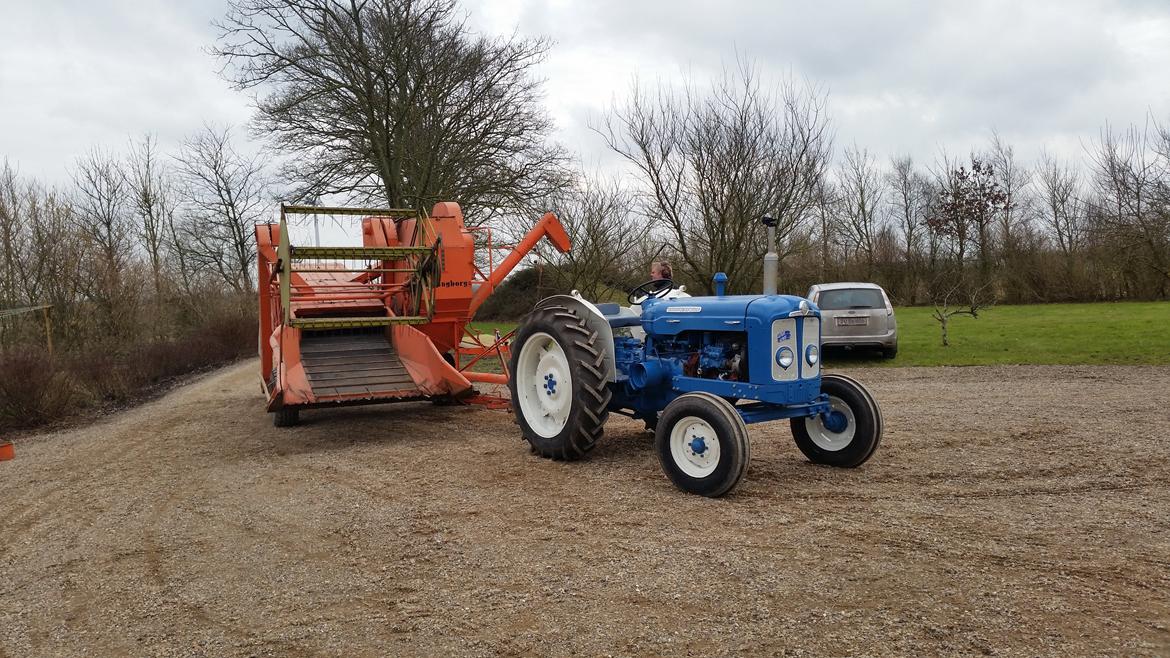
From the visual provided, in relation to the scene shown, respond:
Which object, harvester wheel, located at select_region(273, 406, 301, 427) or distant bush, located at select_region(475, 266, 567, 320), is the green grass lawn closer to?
harvester wheel, located at select_region(273, 406, 301, 427)

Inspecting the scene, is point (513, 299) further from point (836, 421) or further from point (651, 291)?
point (836, 421)

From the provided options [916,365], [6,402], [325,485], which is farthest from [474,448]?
[916,365]

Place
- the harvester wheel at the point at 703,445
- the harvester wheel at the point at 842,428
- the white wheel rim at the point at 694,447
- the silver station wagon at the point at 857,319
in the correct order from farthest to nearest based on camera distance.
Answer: the silver station wagon at the point at 857,319 → the harvester wheel at the point at 842,428 → the white wheel rim at the point at 694,447 → the harvester wheel at the point at 703,445

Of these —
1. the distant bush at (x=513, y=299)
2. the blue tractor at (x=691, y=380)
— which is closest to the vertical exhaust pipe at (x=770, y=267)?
the blue tractor at (x=691, y=380)

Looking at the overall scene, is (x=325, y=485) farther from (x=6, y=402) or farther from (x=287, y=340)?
(x=6, y=402)

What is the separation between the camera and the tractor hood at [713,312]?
5.41m

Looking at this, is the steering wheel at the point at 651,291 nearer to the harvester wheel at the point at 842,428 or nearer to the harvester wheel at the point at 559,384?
the harvester wheel at the point at 559,384

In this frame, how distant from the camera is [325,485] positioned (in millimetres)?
5832

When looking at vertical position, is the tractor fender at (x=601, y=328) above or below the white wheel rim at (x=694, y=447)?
above

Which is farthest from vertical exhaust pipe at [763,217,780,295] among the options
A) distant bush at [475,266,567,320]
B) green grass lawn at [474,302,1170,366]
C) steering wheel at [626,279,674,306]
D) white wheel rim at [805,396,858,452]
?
distant bush at [475,266,567,320]

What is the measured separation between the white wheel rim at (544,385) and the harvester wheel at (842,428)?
5.88 feet

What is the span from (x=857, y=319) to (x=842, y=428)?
864cm

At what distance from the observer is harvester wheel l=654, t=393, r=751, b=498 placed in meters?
4.86

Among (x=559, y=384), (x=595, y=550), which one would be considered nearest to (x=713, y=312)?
(x=559, y=384)
